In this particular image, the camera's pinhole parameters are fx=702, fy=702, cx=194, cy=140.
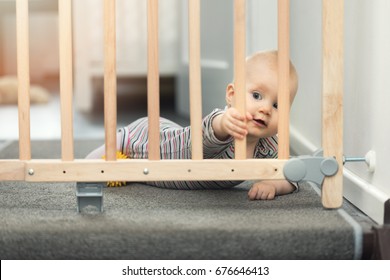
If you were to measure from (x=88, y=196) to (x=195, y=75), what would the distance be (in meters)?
0.23

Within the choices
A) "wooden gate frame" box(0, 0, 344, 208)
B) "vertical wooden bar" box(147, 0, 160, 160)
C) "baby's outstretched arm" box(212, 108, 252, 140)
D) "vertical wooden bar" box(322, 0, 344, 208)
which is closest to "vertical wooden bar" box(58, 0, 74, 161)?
"wooden gate frame" box(0, 0, 344, 208)

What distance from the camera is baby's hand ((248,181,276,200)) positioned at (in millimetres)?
1137

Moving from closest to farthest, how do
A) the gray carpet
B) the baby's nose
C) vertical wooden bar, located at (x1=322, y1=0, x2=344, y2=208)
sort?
the gray carpet
vertical wooden bar, located at (x1=322, y1=0, x2=344, y2=208)
the baby's nose

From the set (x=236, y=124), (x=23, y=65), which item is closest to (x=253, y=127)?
(x=236, y=124)

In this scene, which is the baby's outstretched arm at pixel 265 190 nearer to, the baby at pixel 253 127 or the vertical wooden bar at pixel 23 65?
the baby at pixel 253 127

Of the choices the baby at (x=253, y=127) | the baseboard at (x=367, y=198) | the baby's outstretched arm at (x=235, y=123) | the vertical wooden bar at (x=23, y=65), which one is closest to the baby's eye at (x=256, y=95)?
the baby at (x=253, y=127)

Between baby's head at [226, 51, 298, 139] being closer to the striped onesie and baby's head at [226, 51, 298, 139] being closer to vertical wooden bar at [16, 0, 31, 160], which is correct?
the striped onesie

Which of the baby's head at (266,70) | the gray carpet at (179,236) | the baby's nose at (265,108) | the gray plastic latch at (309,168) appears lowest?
the gray carpet at (179,236)

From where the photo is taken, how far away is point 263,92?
1133 mm

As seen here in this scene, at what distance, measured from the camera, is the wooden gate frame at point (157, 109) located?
1000mm

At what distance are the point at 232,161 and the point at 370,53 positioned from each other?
0.30m

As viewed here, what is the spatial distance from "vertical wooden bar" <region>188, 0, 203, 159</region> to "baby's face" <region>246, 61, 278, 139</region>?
0.14m

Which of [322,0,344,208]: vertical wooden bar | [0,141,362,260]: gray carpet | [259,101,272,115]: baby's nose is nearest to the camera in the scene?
[0,141,362,260]: gray carpet

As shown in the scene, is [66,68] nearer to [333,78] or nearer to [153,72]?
[153,72]
